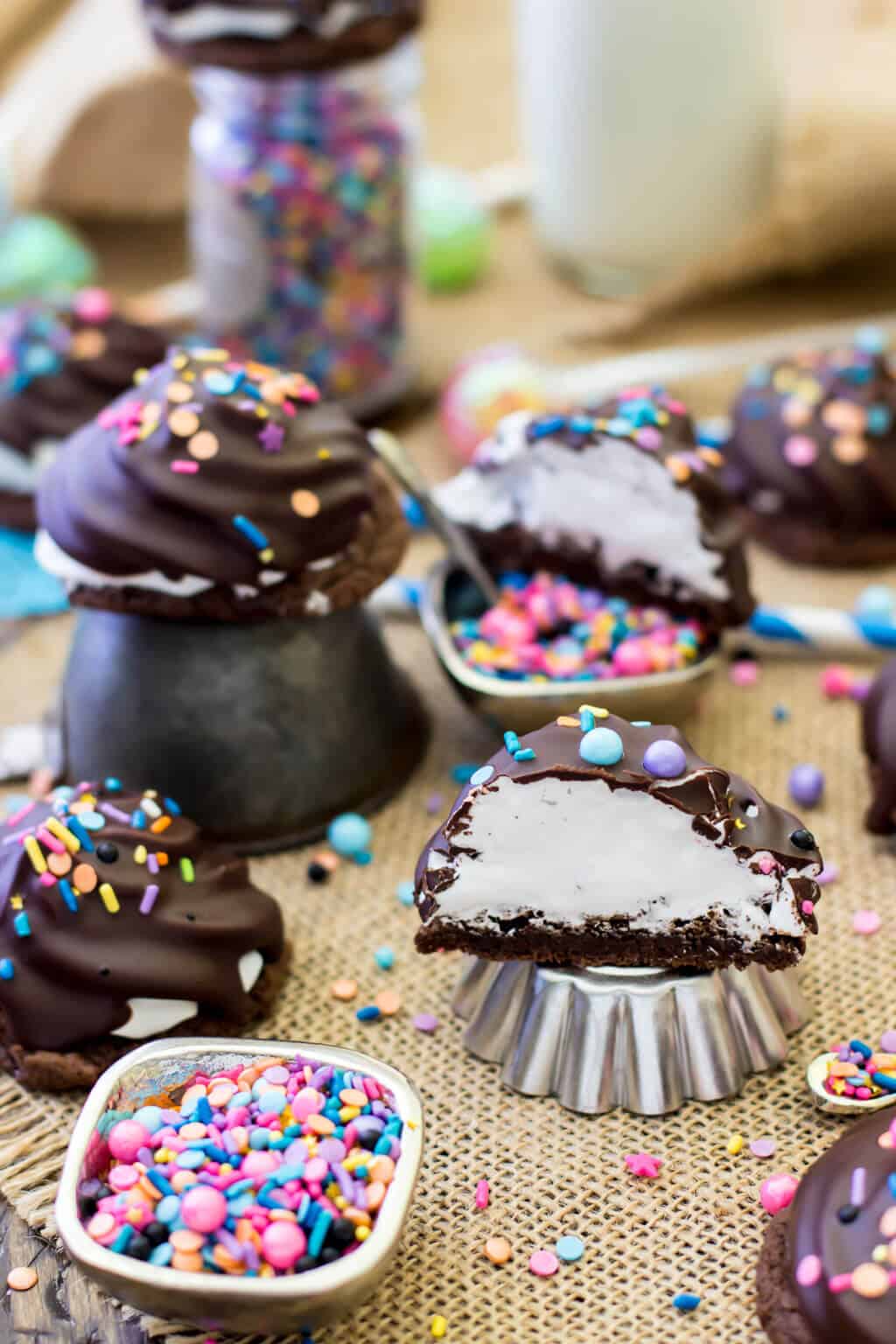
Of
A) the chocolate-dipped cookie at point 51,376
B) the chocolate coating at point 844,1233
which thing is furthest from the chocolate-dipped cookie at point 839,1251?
the chocolate-dipped cookie at point 51,376

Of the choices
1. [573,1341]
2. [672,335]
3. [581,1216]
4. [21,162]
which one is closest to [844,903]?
[581,1216]

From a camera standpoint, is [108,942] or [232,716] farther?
[232,716]

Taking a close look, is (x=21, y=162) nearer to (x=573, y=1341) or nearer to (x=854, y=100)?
(x=854, y=100)

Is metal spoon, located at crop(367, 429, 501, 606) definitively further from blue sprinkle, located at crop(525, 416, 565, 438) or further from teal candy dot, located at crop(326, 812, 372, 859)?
teal candy dot, located at crop(326, 812, 372, 859)

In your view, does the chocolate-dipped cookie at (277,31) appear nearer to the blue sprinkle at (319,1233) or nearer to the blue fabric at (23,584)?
the blue fabric at (23,584)

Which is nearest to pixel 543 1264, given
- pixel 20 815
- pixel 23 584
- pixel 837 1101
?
pixel 837 1101

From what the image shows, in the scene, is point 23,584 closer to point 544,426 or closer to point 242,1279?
point 544,426

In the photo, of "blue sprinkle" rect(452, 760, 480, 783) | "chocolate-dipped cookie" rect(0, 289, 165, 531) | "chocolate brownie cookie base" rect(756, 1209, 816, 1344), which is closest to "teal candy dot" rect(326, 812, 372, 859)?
"blue sprinkle" rect(452, 760, 480, 783)

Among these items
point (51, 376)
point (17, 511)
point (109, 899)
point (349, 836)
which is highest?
point (51, 376)
